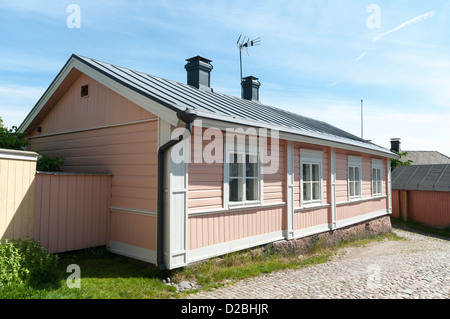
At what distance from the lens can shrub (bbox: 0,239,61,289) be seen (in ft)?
14.9

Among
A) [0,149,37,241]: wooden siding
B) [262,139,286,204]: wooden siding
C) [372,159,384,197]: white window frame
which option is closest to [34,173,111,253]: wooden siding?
[0,149,37,241]: wooden siding

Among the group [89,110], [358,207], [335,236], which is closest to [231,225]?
[89,110]

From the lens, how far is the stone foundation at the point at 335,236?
8391 millimetres

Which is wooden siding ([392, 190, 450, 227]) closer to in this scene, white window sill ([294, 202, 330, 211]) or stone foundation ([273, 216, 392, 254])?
stone foundation ([273, 216, 392, 254])

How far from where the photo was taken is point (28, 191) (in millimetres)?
5891

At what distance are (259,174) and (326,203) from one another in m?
3.53

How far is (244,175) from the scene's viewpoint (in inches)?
282

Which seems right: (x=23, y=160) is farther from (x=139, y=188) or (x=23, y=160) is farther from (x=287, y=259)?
(x=287, y=259)

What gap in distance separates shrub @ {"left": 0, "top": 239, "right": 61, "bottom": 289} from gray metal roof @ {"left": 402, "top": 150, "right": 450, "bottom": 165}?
34653mm

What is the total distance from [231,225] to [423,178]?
16851 millimetres

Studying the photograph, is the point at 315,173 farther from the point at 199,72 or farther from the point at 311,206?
the point at 199,72

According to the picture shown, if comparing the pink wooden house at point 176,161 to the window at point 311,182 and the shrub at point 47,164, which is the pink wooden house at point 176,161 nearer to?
the window at point 311,182

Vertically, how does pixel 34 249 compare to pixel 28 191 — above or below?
below
